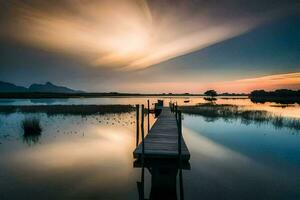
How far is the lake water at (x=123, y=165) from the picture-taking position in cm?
1057

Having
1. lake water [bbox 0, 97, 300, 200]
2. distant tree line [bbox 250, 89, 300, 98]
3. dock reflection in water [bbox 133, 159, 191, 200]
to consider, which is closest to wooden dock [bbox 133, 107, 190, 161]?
dock reflection in water [bbox 133, 159, 191, 200]

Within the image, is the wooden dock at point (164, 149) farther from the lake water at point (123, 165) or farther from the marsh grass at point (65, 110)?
the marsh grass at point (65, 110)

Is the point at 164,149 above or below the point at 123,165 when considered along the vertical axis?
above

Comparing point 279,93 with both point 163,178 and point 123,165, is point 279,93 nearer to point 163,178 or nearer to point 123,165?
point 123,165

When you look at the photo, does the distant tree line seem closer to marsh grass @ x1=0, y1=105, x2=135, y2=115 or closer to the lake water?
marsh grass @ x1=0, y1=105, x2=135, y2=115

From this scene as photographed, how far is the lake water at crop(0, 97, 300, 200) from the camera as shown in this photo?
10.6m

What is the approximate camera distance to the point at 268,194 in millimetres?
10227

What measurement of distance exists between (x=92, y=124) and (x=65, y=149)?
11.3m

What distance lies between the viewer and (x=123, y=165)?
14539 millimetres

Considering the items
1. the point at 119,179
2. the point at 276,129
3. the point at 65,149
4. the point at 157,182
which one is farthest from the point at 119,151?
the point at 276,129

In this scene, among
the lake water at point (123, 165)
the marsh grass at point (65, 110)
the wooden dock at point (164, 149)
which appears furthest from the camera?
the marsh grass at point (65, 110)

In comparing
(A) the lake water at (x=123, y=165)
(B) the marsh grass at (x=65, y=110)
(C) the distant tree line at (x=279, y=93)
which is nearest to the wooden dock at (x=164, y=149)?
(A) the lake water at (x=123, y=165)

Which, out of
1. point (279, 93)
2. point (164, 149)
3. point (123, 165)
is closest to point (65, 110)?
point (123, 165)

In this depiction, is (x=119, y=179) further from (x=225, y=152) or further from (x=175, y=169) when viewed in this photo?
(x=225, y=152)
